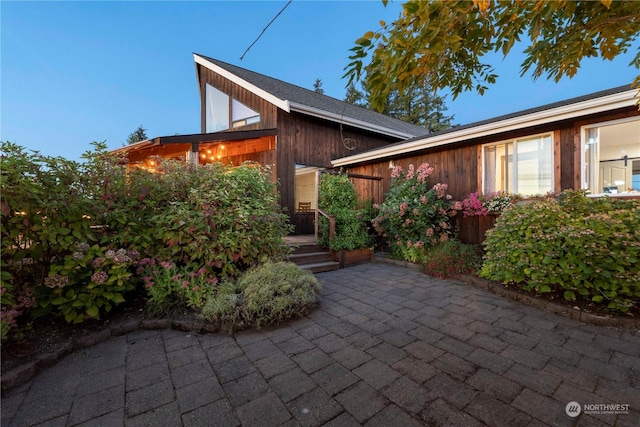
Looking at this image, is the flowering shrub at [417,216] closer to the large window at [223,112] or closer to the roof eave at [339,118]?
the roof eave at [339,118]

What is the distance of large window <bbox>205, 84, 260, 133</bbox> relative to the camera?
8180mm

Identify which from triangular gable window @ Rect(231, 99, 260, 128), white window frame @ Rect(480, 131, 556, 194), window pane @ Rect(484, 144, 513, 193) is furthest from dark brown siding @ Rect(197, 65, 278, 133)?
window pane @ Rect(484, 144, 513, 193)

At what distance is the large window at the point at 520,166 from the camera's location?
15.8 feet

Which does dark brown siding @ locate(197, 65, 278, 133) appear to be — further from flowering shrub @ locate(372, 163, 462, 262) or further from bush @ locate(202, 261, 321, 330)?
bush @ locate(202, 261, 321, 330)

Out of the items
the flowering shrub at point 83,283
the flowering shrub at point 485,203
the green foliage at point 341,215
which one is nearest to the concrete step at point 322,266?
the green foliage at point 341,215

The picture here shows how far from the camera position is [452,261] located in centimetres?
478

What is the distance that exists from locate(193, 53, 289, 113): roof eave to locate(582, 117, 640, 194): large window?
6105mm

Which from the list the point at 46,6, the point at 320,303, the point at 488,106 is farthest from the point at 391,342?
the point at 488,106

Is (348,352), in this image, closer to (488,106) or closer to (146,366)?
(146,366)

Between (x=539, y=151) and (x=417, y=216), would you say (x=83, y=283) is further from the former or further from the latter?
(x=539, y=151)

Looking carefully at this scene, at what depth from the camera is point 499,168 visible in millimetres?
5375

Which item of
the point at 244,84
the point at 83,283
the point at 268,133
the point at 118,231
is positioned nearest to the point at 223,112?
the point at 244,84

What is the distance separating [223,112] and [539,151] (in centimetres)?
878

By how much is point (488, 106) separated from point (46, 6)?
83435 mm
